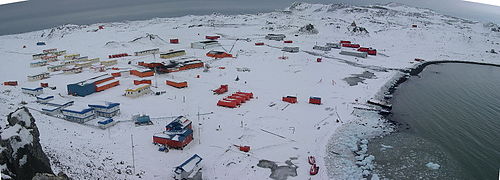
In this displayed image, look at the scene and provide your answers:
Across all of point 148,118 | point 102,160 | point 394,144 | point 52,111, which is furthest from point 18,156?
point 394,144

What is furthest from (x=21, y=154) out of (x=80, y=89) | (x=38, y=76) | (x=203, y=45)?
(x=203, y=45)

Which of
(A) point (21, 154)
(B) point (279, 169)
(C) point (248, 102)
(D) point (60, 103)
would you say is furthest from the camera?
(C) point (248, 102)

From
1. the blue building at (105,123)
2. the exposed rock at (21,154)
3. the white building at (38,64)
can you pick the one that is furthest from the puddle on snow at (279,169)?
the white building at (38,64)

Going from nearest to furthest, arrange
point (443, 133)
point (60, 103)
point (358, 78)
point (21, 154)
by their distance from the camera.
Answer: point (21, 154)
point (443, 133)
point (60, 103)
point (358, 78)

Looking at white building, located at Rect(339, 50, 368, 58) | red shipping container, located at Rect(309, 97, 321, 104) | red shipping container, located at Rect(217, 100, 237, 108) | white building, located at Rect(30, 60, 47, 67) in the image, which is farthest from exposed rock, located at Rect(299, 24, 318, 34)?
white building, located at Rect(30, 60, 47, 67)

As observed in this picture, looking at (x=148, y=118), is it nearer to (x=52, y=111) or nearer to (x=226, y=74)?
(x=52, y=111)

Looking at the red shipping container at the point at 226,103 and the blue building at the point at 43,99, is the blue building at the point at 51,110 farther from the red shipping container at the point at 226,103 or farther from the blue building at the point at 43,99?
the red shipping container at the point at 226,103

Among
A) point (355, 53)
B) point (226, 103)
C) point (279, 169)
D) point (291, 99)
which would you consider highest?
point (355, 53)

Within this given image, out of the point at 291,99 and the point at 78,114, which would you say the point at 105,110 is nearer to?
the point at 78,114
